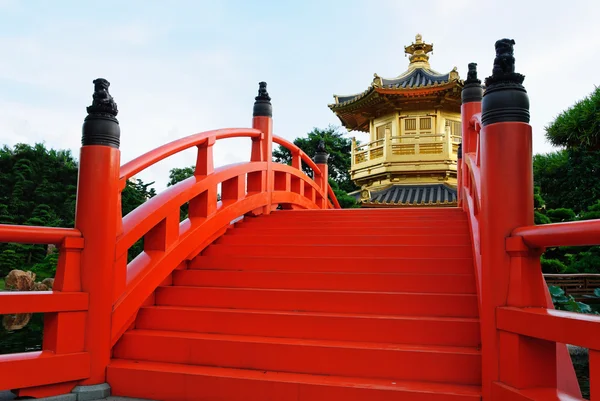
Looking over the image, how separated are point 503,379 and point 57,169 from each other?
19.3m

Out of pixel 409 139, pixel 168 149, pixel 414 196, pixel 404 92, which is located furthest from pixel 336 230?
pixel 404 92

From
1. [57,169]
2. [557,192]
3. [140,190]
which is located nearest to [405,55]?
[557,192]

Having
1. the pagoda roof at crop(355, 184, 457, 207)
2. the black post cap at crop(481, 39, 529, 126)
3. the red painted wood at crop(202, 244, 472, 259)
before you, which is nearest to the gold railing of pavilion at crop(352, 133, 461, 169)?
the pagoda roof at crop(355, 184, 457, 207)

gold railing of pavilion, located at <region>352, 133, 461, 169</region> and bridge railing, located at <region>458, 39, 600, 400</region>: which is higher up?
gold railing of pavilion, located at <region>352, 133, 461, 169</region>

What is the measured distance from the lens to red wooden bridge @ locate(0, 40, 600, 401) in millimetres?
2141

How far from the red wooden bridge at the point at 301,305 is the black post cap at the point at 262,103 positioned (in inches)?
60.7

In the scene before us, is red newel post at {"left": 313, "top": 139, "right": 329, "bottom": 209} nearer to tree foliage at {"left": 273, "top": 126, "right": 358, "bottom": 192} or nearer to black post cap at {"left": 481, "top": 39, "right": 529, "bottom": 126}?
black post cap at {"left": 481, "top": 39, "right": 529, "bottom": 126}

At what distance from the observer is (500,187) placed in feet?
7.41

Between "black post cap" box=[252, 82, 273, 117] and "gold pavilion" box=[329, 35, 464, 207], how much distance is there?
1068cm

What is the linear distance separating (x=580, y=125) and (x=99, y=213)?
12.5 m

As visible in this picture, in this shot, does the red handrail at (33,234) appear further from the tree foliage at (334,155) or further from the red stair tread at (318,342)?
the tree foliage at (334,155)

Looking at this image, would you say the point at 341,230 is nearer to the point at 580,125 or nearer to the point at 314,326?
the point at 314,326

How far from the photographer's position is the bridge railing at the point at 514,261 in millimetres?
1965

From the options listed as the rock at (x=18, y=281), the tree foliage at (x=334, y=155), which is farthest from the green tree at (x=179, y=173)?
the rock at (x=18, y=281)
